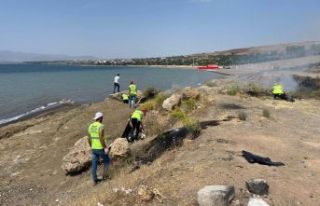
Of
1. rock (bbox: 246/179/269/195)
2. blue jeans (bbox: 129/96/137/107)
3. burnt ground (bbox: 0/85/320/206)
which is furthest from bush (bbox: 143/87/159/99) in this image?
rock (bbox: 246/179/269/195)

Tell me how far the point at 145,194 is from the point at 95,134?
8.87 feet

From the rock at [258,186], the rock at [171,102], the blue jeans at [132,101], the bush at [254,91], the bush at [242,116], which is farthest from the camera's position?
the bush at [254,91]

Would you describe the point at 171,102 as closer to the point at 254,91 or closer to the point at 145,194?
the point at 254,91

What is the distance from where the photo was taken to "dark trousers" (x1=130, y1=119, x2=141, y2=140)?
1559 cm

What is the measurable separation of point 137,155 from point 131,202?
4.60 metres

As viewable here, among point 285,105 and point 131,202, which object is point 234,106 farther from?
point 131,202

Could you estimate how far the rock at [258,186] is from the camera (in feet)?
28.7

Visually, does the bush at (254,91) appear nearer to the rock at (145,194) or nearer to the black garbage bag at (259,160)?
the black garbage bag at (259,160)

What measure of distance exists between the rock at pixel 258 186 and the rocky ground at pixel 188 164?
0.14 m

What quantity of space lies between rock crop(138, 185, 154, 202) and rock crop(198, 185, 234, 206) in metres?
1.09

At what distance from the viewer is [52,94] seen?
165 feet

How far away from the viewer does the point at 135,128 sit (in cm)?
1579

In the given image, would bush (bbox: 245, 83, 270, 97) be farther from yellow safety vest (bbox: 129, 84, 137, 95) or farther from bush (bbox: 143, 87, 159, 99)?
yellow safety vest (bbox: 129, 84, 137, 95)

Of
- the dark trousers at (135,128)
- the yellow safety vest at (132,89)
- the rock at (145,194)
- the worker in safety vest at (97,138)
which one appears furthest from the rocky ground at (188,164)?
the yellow safety vest at (132,89)
